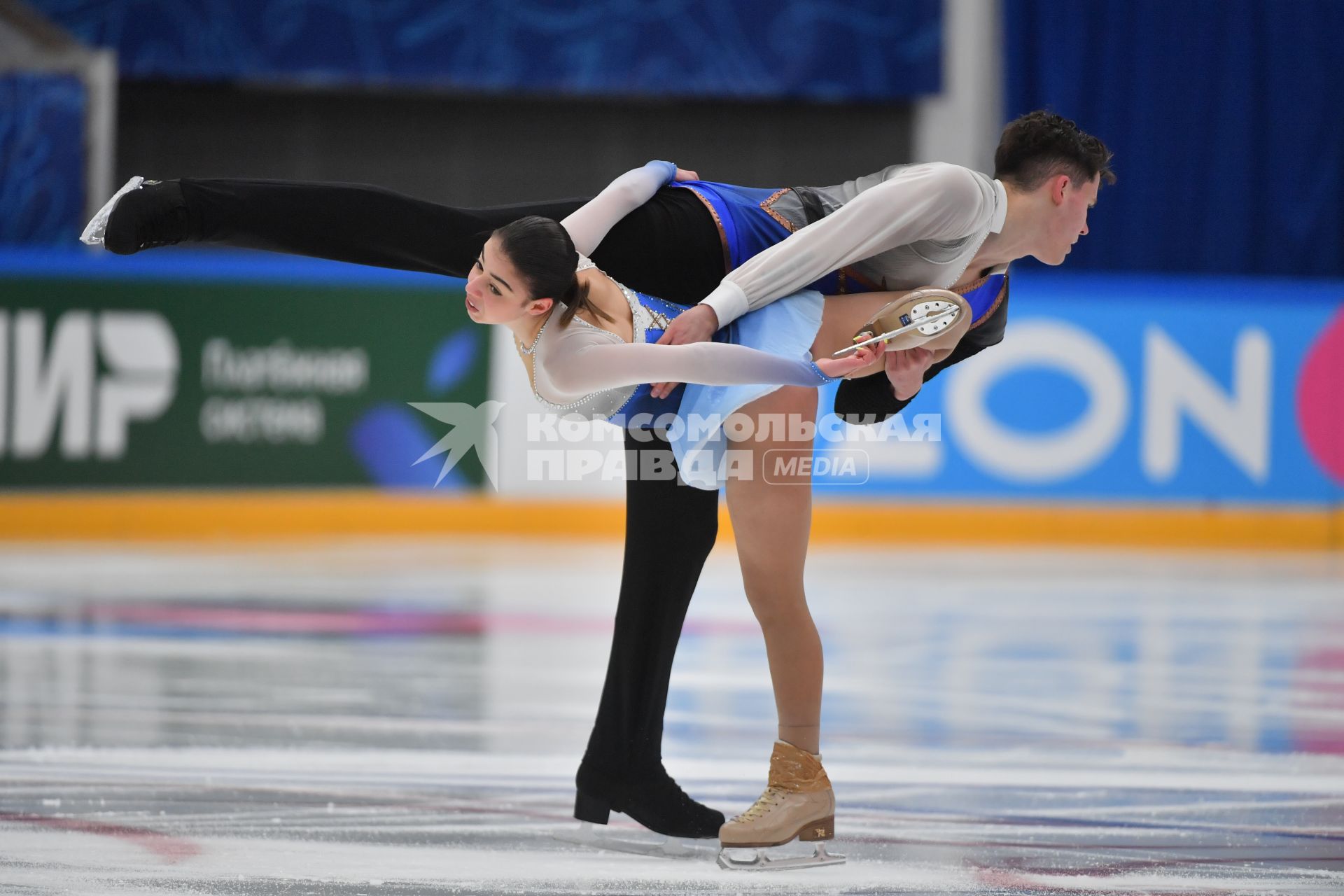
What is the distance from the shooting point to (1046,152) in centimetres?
208

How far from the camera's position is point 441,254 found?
2.16m

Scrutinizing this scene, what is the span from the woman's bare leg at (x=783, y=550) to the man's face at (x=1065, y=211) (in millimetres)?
376

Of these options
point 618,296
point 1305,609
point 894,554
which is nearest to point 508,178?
point 894,554

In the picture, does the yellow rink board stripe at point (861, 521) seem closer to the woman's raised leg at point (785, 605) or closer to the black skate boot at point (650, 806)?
the black skate boot at point (650, 806)

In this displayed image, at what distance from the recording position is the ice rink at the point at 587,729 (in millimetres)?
2031

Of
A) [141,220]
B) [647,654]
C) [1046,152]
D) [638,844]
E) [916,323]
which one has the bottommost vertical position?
[638,844]

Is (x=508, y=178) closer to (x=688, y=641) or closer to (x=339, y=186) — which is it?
(x=688, y=641)

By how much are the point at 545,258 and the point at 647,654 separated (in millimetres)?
629

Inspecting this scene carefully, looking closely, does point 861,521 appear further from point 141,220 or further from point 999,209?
point 141,220

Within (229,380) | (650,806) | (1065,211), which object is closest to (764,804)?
(650,806)

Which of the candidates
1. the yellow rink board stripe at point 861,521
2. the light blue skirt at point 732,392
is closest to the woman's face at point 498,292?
the light blue skirt at point 732,392

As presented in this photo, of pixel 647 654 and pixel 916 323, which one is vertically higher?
pixel 916 323

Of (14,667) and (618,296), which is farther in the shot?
(14,667)

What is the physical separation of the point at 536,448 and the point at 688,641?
5.44 feet
